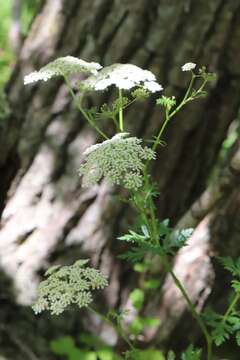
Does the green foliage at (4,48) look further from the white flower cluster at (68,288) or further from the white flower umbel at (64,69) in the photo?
the white flower cluster at (68,288)

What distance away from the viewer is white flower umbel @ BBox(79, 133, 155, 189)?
0.64 metres

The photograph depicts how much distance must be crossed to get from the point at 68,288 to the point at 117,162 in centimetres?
19

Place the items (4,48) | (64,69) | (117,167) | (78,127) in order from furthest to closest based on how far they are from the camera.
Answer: (4,48) < (78,127) < (64,69) < (117,167)

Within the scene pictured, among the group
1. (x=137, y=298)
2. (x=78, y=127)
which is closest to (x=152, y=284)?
(x=137, y=298)

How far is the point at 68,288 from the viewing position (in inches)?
27.7

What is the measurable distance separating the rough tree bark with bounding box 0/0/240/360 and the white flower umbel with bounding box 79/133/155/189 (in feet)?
2.59

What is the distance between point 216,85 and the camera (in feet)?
5.08

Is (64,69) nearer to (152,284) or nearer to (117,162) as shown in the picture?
(117,162)

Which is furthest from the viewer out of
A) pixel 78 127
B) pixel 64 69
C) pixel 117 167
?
pixel 78 127

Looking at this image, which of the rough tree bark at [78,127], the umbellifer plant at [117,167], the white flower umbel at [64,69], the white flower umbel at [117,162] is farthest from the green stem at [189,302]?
the rough tree bark at [78,127]

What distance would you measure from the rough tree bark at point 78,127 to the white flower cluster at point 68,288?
2.38ft

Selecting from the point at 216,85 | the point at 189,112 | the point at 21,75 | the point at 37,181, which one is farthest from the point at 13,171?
the point at 216,85

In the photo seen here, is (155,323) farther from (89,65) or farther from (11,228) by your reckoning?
(89,65)

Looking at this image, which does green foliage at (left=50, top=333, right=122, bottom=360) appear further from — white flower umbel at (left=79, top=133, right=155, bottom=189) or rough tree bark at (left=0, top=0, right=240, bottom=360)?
white flower umbel at (left=79, top=133, right=155, bottom=189)
